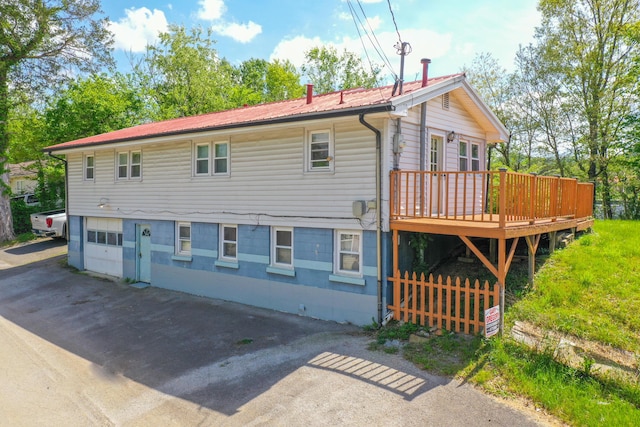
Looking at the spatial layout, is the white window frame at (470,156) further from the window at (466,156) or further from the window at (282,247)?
the window at (282,247)

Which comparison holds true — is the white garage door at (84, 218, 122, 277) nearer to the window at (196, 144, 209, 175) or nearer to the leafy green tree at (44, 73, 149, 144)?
the window at (196, 144, 209, 175)

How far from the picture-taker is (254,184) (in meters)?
10.6

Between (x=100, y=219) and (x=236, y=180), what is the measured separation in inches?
302

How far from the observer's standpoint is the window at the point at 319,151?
921cm

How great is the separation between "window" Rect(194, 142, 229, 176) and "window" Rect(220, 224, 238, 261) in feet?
5.16

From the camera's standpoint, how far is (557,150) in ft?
82.8

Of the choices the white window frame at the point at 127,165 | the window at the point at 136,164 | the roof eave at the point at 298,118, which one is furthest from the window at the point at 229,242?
A: the window at the point at 136,164

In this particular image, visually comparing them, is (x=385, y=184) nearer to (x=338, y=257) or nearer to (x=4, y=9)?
(x=338, y=257)

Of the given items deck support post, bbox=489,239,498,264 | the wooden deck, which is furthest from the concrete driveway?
deck support post, bbox=489,239,498,264

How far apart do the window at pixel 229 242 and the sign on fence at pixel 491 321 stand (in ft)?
22.1

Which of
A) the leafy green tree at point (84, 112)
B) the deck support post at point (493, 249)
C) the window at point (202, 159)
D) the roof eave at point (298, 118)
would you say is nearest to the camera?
the roof eave at point (298, 118)

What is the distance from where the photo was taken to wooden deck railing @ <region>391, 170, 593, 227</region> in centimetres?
732

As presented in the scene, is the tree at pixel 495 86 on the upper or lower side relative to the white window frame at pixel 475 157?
upper

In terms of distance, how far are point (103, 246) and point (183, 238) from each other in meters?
4.85
